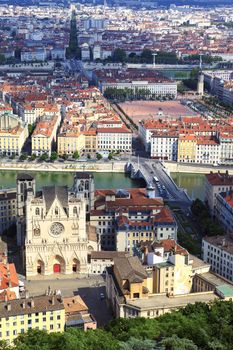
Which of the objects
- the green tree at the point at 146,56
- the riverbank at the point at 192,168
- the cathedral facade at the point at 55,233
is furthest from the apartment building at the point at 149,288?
the green tree at the point at 146,56

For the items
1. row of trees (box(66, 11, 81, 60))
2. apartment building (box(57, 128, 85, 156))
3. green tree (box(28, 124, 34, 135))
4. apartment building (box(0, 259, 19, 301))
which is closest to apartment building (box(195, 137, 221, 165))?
apartment building (box(57, 128, 85, 156))

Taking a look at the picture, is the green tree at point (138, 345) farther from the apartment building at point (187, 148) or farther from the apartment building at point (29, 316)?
the apartment building at point (187, 148)

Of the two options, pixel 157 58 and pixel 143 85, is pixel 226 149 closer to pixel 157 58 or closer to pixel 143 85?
pixel 143 85

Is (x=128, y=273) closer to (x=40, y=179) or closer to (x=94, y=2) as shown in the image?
(x=40, y=179)

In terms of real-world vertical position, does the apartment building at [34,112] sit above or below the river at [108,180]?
above

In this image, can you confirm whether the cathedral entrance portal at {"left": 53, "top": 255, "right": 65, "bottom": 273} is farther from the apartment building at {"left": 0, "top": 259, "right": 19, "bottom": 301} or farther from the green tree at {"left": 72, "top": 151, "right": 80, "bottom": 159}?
the green tree at {"left": 72, "top": 151, "right": 80, "bottom": 159}

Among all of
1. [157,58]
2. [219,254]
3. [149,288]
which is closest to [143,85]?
[157,58]
